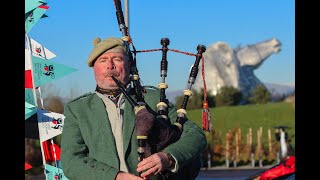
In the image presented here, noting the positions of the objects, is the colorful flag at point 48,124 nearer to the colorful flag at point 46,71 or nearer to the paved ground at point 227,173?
the colorful flag at point 46,71

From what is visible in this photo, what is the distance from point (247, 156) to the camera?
1096 cm

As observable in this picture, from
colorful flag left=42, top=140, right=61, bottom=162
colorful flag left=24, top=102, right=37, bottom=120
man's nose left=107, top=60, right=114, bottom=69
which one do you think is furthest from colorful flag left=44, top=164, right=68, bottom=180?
man's nose left=107, top=60, right=114, bottom=69

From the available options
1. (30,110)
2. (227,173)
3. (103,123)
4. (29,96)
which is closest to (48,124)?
(30,110)

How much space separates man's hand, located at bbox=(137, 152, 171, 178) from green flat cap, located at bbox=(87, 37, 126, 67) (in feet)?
1.11

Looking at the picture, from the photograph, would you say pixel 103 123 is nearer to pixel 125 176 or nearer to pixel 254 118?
pixel 125 176

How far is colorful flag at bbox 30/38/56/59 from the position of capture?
128 inches

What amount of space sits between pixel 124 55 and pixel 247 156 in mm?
9190

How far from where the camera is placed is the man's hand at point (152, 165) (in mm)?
1813

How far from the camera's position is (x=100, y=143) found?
1923 millimetres

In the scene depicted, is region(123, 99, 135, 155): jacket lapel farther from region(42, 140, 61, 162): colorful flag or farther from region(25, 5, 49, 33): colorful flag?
region(25, 5, 49, 33): colorful flag

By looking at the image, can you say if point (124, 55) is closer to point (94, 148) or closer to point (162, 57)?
point (162, 57)

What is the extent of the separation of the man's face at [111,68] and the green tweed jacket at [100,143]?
0.21ft

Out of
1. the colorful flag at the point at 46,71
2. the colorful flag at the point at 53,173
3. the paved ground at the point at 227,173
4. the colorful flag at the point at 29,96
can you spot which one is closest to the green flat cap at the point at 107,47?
the colorful flag at the point at 53,173
